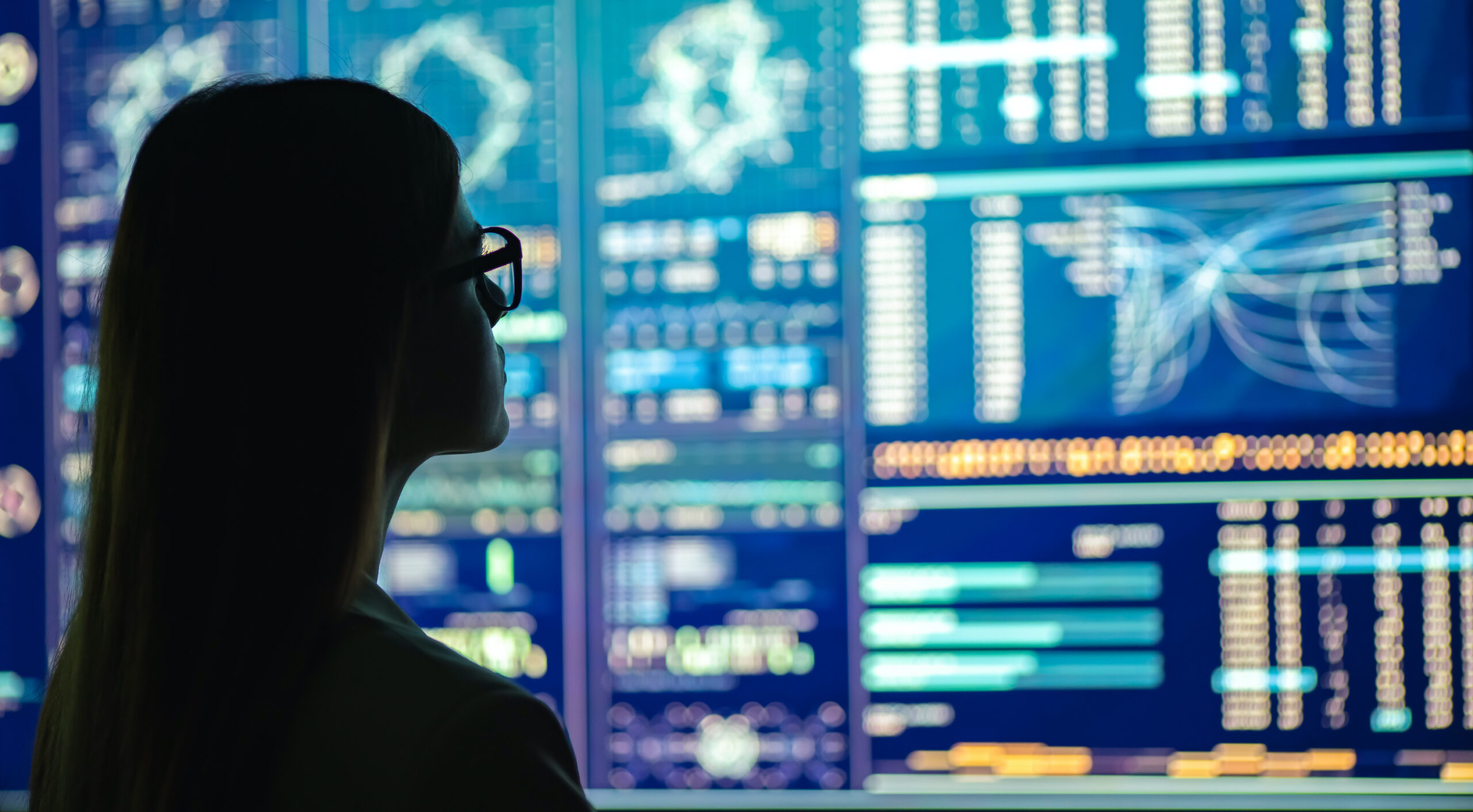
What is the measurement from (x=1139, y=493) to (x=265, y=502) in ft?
3.93

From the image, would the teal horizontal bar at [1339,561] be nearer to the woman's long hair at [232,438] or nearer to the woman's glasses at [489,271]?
the woman's glasses at [489,271]

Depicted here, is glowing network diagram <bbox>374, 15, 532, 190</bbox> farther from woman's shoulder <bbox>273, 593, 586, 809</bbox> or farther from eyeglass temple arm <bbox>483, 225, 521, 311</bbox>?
woman's shoulder <bbox>273, 593, 586, 809</bbox>

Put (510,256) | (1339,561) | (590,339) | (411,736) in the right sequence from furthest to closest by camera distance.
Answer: (590,339)
(1339,561)
(510,256)
(411,736)

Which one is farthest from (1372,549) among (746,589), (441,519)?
(441,519)

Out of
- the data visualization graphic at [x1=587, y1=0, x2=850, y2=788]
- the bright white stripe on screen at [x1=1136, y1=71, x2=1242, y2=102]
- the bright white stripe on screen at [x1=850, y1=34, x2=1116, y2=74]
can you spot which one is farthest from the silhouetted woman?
the bright white stripe on screen at [x1=1136, y1=71, x2=1242, y2=102]

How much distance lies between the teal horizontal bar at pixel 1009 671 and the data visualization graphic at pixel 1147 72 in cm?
74

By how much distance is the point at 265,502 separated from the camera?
49 cm

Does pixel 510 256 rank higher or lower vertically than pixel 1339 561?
higher

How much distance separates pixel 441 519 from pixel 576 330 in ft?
1.20

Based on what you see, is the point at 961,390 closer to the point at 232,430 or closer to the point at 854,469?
the point at 854,469

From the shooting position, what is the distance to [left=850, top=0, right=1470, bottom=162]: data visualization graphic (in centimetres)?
134

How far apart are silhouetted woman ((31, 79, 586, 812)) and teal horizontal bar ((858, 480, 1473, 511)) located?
968mm

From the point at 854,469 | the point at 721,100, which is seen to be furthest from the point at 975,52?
the point at 854,469

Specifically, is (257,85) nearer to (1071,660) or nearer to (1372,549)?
(1071,660)
